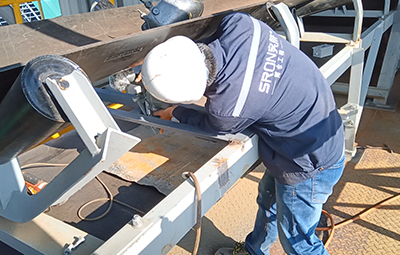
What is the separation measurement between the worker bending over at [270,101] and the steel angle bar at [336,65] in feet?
1.32

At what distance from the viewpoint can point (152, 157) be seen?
1855 millimetres

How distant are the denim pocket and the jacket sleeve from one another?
47 cm

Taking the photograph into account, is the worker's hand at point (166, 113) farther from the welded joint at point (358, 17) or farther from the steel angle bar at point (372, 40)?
the steel angle bar at point (372, 40)

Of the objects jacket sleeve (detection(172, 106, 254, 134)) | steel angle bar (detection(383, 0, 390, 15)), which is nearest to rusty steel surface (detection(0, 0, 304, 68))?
jacket sleeve (detection(172, 106, 254, 134))

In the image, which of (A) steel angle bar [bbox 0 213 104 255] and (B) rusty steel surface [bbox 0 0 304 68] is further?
(B) rusty steel surface [bbox 0 0 304 68]

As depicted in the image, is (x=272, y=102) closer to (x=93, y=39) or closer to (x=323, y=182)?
(x=323, y=182)

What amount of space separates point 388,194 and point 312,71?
1.56 meters

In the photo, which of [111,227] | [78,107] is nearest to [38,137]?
[78,107]

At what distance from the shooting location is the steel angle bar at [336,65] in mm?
1802

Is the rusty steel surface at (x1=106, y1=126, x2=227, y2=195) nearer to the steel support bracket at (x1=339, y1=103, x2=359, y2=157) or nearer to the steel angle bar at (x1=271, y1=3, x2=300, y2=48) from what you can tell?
the steel angle bar at (x1=271, y1=3, x2=300, y2=48)

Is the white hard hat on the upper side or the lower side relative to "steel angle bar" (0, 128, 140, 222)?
upper

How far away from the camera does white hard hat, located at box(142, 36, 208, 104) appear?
105cm

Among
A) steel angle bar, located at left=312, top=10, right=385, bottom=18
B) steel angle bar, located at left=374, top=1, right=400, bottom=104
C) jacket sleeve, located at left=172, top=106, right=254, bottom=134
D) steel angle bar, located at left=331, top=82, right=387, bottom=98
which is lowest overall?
steel angle bar, located at left=331, top=82, right=387, bottom=98

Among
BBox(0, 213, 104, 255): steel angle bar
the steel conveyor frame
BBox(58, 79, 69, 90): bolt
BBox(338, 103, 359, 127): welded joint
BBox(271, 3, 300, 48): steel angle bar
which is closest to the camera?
BBox(58, 79, 69, 90): bolt
